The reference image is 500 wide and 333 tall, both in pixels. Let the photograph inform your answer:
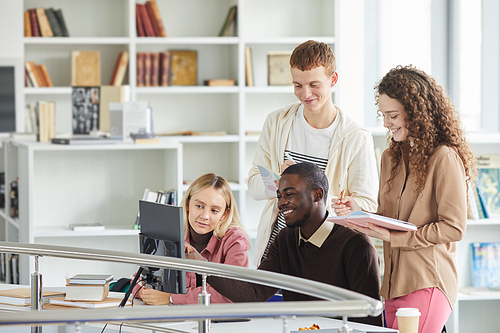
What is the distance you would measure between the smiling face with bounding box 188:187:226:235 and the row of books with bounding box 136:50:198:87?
6.88 ft

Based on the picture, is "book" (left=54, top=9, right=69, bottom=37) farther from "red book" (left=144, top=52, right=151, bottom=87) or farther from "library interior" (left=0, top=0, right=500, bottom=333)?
"red book" (left=144, top=52, right=151, bottom=87)

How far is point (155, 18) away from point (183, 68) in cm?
40

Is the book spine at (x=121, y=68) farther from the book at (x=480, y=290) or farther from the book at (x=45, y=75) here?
the book at (x=480, y=290)

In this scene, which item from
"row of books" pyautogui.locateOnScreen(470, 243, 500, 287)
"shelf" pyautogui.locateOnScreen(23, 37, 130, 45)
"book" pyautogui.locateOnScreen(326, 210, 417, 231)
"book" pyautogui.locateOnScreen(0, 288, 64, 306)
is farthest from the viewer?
"shelf" pyautogui.locateOnScreen(23, 37, 130, 45)

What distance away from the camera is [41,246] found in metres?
2.16

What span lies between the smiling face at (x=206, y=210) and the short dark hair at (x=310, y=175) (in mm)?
454

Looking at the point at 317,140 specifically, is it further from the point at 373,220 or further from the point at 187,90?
the point at 187,90

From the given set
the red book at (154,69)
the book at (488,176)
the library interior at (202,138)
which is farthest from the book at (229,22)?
the book at (488,176)

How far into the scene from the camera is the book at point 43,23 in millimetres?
4480

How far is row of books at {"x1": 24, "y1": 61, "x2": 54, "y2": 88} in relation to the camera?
4.54m

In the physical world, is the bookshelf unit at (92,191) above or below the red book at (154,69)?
below

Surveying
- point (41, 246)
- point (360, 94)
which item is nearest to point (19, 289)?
point (41, 246)

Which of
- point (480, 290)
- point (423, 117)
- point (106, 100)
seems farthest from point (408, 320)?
point (480, 290)

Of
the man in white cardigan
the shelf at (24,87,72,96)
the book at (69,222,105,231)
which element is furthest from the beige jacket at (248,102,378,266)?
the shelf at (24,87,72,96)
